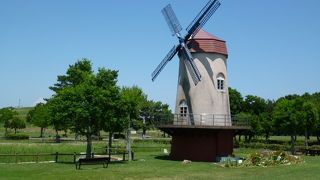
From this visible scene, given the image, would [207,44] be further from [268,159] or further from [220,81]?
[268,159]

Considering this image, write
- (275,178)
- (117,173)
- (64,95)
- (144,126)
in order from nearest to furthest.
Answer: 1. (275,178)
2. (117,173)
3. (64,95)
4. (144,126)

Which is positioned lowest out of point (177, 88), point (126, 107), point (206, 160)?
point (206, 160)

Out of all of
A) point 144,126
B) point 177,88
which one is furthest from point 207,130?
point 144,126

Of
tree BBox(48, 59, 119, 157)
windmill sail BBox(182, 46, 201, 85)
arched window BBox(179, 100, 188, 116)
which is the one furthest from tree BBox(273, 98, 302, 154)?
tree BBox(48, 59, 119, 157)

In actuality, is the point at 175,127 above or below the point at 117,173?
above

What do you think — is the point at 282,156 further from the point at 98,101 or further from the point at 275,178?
the point at 98,101

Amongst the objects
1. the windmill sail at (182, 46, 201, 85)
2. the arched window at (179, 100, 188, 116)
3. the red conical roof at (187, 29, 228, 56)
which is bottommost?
the arched window at (179, 100, 188, 116)

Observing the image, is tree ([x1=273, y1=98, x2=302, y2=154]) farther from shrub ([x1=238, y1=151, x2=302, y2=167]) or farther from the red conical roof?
shrub ([x1=238, y1=151, x2=302, y2=167])

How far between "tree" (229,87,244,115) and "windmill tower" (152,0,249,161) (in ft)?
105

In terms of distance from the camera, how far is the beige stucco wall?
25.7 metres

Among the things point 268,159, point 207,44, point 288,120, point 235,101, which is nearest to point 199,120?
point 207,44

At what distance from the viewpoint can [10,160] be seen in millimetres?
23844

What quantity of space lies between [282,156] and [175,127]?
7370mm

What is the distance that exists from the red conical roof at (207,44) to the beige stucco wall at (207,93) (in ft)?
1.26
